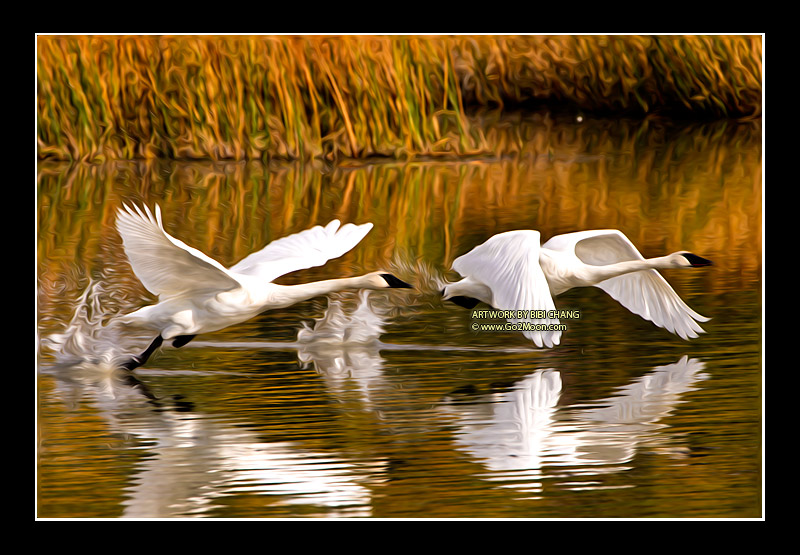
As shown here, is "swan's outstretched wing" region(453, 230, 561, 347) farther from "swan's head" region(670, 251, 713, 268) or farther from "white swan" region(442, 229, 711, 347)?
"swan's head" region(670, 251, 713, 268)

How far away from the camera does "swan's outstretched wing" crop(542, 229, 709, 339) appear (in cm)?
650

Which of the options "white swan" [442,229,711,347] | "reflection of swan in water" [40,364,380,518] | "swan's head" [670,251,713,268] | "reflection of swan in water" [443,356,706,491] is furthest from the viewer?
"swan's head" [670,251,713,268]

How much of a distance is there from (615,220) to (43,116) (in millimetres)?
2564

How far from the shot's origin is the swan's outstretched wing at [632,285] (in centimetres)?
650

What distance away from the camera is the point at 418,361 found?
6438 millimetres

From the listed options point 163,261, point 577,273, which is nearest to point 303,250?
point 163,261

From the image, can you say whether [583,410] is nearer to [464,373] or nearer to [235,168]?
[464,373]

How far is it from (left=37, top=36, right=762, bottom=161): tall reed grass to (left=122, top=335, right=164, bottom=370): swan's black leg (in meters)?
0.84

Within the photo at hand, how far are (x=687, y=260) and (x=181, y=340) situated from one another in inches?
88.6

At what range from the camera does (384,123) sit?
6723 millimetres

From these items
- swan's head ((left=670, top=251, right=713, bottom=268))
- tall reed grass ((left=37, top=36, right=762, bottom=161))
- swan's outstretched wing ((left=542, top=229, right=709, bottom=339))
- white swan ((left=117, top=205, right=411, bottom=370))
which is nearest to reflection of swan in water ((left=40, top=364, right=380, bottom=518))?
white swan ((left=117, top=205, right=411, bottom=370))

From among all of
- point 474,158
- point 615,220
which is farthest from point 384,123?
point 615,220

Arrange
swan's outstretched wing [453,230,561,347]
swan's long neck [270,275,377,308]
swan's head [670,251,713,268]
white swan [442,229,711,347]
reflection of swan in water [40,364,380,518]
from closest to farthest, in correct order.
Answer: reflection of swan in water [40,364,380,518]
swan's outstretched wing [453,230,561,347]
white swan [442,229,711,347]
swan's long neck [270,275,377,308]
swan's head [670,251,713,268]

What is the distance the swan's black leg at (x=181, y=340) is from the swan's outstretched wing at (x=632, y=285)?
1606mm
